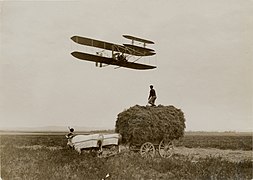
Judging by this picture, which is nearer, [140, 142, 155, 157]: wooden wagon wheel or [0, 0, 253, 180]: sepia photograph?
[0, 0, 253, 180]: sepia photograph

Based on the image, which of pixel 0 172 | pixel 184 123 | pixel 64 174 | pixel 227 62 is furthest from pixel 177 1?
pixel 0 172

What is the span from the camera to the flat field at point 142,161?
5039 millimetres

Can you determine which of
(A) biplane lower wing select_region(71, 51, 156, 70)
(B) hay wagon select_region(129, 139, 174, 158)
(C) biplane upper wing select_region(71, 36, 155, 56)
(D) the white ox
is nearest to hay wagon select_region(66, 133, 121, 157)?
(D) the white ox

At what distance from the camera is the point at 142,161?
5113mm

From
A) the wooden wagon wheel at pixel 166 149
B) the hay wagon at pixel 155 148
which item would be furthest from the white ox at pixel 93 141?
the wooden wagon wheel at pixel 166 149

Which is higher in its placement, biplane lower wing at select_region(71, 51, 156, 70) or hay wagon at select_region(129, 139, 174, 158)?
biplane lower wing at select_region(71, 51, 156, 70)

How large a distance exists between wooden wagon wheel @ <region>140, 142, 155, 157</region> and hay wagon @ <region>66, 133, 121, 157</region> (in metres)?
0.24

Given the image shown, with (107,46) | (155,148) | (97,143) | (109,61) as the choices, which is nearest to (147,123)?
(155,148)

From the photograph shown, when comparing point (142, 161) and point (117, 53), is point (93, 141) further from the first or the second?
point (117, 53)

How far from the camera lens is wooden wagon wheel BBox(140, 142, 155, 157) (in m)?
5.14

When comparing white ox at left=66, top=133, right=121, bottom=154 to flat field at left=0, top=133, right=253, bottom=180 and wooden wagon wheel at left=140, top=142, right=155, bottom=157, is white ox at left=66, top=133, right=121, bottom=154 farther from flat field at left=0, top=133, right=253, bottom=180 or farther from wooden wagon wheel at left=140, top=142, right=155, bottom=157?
wooden wagon wheel at left=140, top=142, right=155, bottom=157

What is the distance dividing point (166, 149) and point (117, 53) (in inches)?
39.9

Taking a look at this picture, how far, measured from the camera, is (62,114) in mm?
5203

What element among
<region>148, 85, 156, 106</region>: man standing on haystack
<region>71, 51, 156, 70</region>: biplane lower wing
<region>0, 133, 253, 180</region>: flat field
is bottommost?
<region>0, 133, 253, 180</region>: flat field
